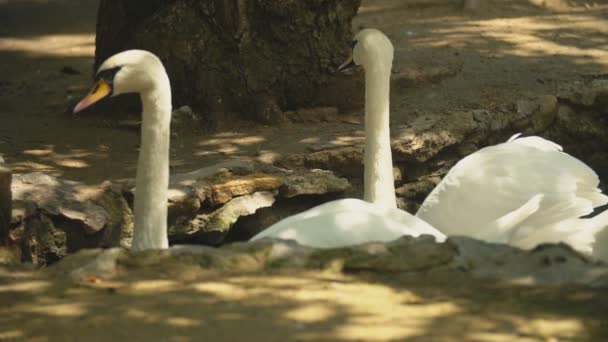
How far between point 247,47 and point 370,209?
11.7ft

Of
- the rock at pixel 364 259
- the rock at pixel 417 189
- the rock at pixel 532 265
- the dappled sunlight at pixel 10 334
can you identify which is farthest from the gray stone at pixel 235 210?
the dappled sunlight at pixel 10 334

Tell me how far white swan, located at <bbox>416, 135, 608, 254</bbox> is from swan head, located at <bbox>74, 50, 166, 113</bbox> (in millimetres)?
1867

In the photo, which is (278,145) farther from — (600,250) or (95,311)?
(95,311)

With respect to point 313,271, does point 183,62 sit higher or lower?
Result: higher

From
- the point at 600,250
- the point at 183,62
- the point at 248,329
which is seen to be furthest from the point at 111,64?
the point at 183,62

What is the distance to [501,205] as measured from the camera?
5.89 m

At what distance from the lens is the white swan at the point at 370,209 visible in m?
4.68

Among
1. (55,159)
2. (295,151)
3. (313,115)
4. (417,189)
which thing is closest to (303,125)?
(313,115)

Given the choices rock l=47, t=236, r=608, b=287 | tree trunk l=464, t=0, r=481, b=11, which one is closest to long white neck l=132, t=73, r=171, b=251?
rock l=47, t=236, r=608, b=287

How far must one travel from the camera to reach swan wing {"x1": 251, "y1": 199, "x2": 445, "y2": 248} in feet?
15.2

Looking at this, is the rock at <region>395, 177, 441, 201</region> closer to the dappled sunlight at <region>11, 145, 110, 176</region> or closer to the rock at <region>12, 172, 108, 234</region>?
the dappled sunlight at <region>11, 145, 110, 176</region>

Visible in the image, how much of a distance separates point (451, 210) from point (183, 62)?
3.01m

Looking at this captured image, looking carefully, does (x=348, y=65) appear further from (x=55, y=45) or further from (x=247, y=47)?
(x=55, y=45)

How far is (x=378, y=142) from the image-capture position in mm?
6176
